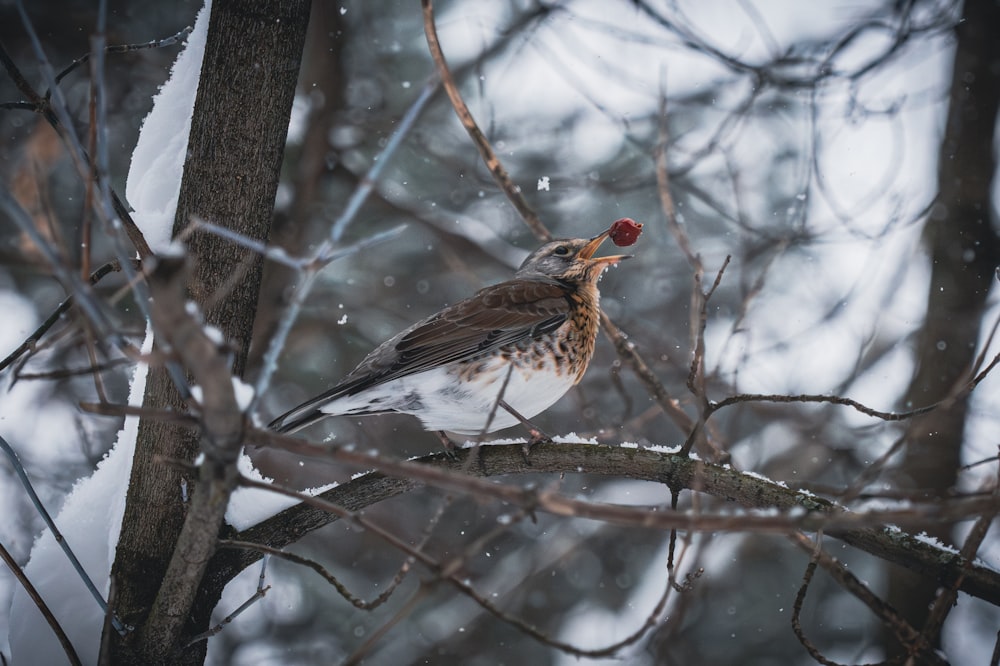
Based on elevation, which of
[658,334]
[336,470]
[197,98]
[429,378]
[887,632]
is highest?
[658,334]

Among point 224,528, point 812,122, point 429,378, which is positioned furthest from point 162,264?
point 812,122

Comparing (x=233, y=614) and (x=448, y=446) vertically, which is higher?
(x=448, y=446)

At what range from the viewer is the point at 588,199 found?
6.02m

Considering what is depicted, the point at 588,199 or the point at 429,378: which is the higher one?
the point at 588,199

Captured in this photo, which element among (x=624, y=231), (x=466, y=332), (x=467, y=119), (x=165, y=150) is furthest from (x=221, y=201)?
(x=624, y=231)

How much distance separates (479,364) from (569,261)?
38.8 inches

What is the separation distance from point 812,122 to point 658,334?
196 cm

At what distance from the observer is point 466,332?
3.01 m

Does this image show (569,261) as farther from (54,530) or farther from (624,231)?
(54,530)

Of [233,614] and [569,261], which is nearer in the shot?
[233,614]

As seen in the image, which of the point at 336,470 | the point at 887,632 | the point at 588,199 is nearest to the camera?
the point at 887,632

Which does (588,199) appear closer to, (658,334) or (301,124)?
(658,334)

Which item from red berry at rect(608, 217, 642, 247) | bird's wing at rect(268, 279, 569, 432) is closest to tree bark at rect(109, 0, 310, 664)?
bird's wing at rect(268, 279, 569, 432)

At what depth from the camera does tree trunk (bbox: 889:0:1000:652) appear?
4543mm
